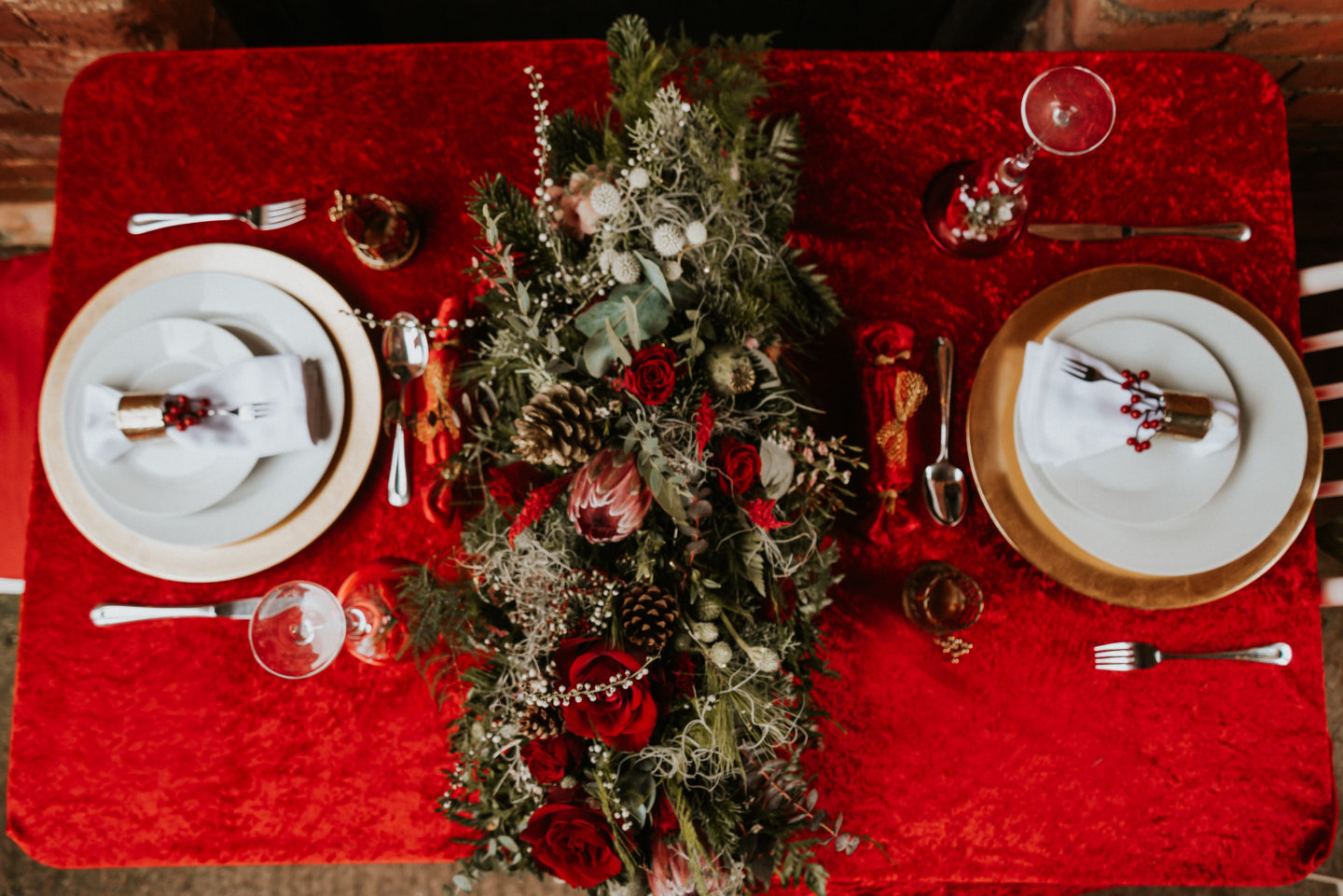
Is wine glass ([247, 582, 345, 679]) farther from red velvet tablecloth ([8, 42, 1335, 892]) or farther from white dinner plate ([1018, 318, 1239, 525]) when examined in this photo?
white dinner plate ([1018, 318, 1239, 525])

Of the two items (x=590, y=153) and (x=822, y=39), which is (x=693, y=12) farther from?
(x=590, y=153)

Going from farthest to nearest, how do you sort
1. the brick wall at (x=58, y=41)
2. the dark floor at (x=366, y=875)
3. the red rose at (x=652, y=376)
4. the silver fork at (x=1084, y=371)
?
the dark floor at (x=366, y=875) < the brick wall at (x=58, y=41) < the silver fork at (x=1084, y=371) < the red rose at (x=652, y=376)

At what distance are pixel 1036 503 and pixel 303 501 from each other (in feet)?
3.16

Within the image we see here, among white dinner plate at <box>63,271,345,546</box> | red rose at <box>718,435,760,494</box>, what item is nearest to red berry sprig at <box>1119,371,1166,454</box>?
red rose at <box>718,435,760,494</box>

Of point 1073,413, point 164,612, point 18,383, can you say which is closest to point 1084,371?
point 1073,413

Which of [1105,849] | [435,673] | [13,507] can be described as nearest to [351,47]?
[435,673]

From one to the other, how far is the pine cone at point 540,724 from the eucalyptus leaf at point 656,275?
1.48 feet

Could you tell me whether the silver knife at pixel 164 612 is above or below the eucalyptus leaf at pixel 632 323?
below

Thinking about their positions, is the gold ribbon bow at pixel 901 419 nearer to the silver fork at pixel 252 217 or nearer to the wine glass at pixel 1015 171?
the wine glass at pixel 1015 171

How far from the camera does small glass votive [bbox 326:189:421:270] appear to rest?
3.09ft

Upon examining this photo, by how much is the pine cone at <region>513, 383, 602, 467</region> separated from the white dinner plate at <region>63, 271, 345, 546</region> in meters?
0.37

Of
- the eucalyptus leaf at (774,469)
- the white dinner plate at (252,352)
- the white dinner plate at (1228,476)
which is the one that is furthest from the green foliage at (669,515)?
the white dinner plate at (1228,476)

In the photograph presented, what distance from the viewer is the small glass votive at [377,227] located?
941mm

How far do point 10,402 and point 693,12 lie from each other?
1587 millimetres
